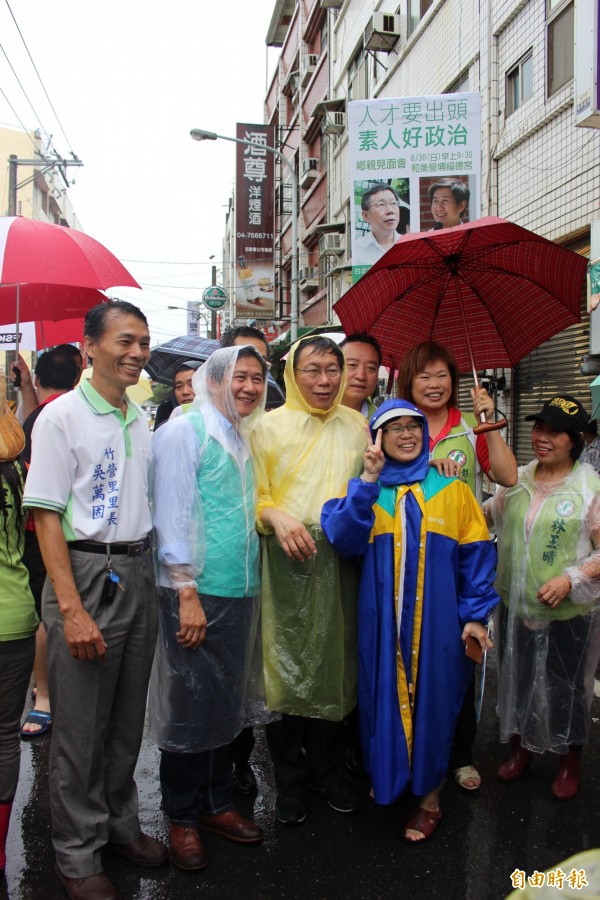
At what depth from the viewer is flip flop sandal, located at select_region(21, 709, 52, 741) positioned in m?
3.56

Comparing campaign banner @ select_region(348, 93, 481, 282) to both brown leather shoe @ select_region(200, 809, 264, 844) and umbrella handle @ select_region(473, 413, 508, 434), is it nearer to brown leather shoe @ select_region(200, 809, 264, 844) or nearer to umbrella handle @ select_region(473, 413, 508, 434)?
umbrella handle @ select_region(473, 413, 508, 434)

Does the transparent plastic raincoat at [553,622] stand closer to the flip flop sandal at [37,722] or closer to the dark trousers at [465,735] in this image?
the dark trousers at [465,735]

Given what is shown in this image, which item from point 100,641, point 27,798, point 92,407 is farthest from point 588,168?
point 27,798

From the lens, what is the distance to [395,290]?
3428 mm

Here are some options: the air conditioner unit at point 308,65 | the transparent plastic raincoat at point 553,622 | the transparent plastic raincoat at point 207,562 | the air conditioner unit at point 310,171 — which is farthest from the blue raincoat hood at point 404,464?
the air conditioner unit at point 308,65

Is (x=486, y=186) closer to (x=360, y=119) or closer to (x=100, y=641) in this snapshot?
(x=360, y=119)

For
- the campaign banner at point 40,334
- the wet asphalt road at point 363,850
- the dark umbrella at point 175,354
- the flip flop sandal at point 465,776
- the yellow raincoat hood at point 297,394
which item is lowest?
the wet asphalt road at point 363,850

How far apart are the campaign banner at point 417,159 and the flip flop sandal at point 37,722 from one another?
609 centimetres

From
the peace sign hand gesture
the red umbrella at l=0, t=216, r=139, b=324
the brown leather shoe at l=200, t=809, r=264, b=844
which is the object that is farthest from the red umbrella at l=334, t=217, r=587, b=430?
the brown leather shoe at l=200, t=809, r=264, b=844

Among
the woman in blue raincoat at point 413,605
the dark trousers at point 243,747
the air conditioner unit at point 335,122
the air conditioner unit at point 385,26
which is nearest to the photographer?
the woman in blue raincoat at point 413,605

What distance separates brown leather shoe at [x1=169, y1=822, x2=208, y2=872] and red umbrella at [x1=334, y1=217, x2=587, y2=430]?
233 cm

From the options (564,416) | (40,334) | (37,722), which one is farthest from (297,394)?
(40,334)

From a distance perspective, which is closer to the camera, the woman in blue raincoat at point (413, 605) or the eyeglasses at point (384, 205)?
the woman in blue raincoat at point (413, 605)

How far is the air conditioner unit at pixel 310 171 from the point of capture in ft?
63.2
